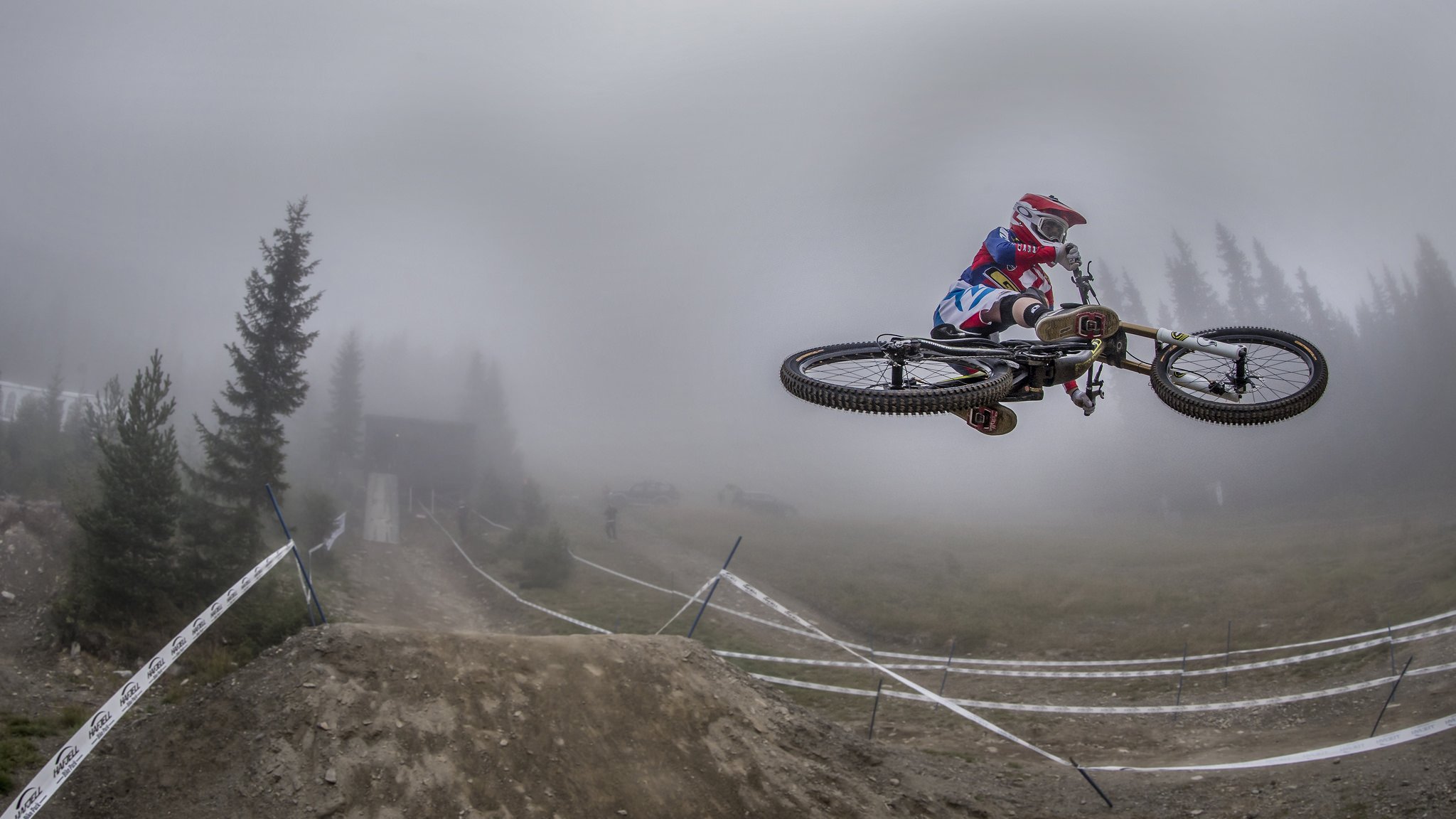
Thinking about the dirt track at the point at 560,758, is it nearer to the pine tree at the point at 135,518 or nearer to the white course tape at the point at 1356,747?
the white course tape at the point at 1356,747

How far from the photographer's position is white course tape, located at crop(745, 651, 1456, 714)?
11.6 m

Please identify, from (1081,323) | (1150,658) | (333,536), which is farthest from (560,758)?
(333,536)

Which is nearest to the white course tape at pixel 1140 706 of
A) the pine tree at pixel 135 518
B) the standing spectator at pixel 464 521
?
the pine tree at pixel 135 518

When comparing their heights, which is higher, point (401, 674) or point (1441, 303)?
point (1441, 303)

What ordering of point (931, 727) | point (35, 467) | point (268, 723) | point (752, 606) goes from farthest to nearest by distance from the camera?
point (35, 467)
point (752, 606)
point (931, 727)
point (268, 723)

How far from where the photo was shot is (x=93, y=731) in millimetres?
6707

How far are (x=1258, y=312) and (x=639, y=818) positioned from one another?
25673 mm

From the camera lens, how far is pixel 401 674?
9188mm

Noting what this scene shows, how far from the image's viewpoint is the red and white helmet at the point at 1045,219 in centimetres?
456

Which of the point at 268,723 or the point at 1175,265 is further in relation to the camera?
the point at 1175,265

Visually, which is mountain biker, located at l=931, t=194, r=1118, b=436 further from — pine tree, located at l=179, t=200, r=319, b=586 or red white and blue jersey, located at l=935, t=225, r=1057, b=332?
pine tree, located at l=179, t=200, r=319, b=586

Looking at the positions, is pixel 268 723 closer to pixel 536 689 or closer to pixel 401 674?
pixel 401 674

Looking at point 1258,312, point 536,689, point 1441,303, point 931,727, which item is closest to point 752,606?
point 931,727

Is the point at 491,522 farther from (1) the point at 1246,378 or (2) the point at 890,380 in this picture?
(1) the point at 1246,378
